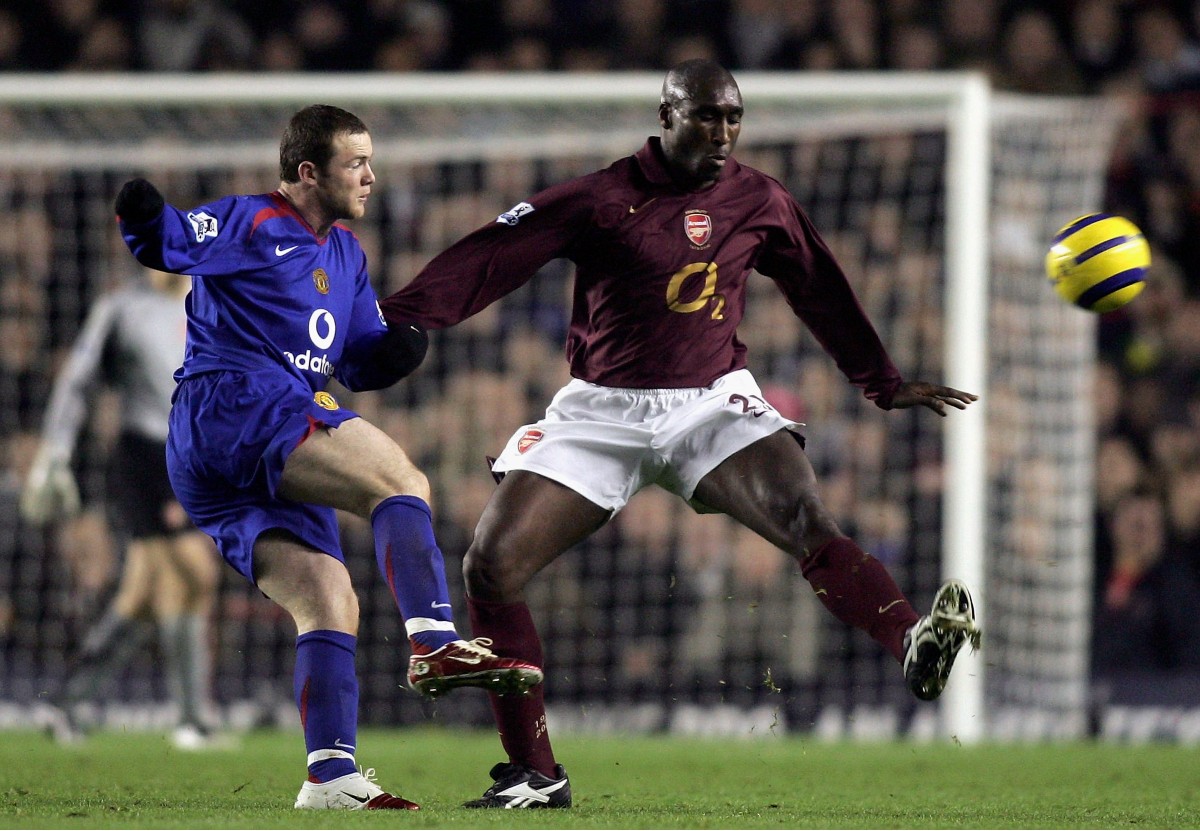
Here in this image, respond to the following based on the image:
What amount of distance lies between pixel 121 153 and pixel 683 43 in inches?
167

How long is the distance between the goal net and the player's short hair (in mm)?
3741

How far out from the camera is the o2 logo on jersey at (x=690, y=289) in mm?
5195

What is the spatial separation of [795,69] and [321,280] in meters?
8.33

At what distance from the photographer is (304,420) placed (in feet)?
15.1

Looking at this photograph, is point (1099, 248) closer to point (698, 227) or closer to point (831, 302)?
point (831, 302)

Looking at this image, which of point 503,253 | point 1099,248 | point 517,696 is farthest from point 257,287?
point 1099,248

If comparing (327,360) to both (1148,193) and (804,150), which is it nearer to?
(804,150)

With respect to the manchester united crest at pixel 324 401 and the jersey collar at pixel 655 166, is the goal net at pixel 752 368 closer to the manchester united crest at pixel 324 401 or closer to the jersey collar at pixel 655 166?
the jersey collar at pixel 655 166

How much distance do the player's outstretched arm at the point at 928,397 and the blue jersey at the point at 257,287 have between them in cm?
163

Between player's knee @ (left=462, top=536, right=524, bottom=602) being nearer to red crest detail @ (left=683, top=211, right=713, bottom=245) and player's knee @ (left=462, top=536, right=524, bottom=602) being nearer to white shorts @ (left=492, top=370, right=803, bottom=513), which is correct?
white shorts @ (left=492, top=370, right=803, bottom=513)

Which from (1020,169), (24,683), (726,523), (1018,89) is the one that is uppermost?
(1018,89)

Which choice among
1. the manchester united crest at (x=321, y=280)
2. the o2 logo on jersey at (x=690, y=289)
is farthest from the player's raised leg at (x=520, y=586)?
the manchester united crest at (x=321, y=280)

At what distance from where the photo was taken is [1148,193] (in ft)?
37.3

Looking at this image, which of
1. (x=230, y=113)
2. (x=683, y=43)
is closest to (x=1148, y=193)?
(x=683, y=43)
